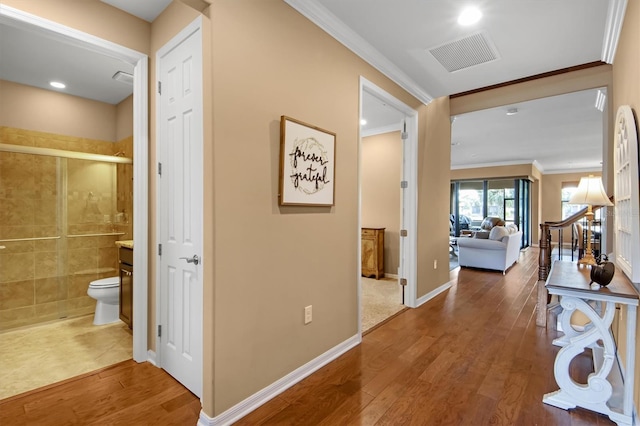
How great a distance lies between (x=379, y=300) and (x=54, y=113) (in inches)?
178

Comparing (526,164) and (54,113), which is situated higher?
(526,164)

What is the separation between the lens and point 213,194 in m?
1.60

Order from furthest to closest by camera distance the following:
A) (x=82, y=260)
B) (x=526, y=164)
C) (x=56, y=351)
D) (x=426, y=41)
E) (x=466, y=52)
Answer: (x=526, y=164) → (x=82, y=260) → (x=466, y=52) → (x=426, y=41) → (x=56, y=351)

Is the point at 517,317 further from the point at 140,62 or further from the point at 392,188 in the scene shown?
the point at 140,62

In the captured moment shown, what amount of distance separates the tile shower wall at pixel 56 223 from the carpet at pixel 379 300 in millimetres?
3068

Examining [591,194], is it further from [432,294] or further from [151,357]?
[151,357]

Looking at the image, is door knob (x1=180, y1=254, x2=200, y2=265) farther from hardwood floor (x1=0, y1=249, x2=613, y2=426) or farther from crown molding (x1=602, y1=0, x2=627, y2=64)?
crown molding (x1=602, y1=0, x2=627, y2=64)

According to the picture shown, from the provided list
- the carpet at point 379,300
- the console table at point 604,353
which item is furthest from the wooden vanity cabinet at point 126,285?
the console table at point 604,353

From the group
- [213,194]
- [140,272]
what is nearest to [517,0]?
[213,194]

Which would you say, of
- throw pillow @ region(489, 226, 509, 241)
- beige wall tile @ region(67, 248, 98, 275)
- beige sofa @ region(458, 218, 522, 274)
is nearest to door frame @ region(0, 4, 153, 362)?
beige wall tile @ region(67, 248, 98, 275)

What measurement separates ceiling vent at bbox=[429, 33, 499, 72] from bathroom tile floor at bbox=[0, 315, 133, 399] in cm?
378

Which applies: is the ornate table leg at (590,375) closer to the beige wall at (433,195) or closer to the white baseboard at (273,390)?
the white baseboard at (273,390)

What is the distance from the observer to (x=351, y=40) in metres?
2.50

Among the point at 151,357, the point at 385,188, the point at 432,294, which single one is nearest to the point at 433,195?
the point at 432,294
